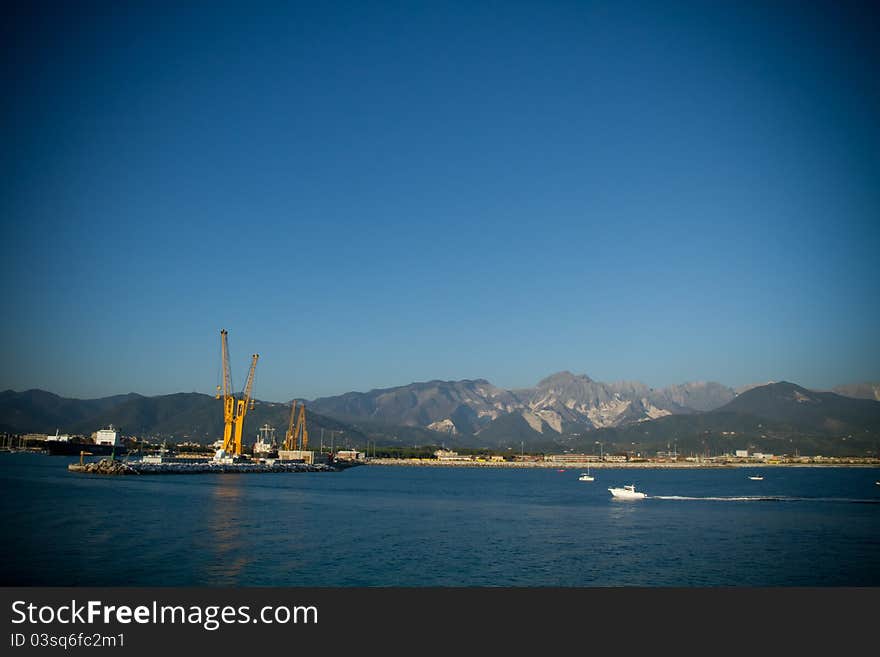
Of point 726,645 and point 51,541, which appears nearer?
point 726,645

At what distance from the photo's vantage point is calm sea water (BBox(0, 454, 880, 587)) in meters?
22.8

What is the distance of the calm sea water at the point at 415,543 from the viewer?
22.8 m

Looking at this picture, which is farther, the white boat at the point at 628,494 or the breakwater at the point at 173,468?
the breakwater at the point at 173,468

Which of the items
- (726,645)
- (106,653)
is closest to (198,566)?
(106,653)

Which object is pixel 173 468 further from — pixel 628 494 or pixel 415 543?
pixel 415 543

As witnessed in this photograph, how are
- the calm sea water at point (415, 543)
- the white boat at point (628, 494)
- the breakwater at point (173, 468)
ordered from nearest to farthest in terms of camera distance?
the calm sea water at point (415, 543)
the white boat at point (628, 494)
the breakwater at point (173, 468)

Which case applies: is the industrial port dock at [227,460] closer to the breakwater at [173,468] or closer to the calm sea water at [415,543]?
the breakwater at [173,468]

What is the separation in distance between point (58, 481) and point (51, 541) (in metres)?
43.4

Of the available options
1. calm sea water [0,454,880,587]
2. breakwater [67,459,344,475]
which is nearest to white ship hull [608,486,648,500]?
calm sea water [0,454,880,587]

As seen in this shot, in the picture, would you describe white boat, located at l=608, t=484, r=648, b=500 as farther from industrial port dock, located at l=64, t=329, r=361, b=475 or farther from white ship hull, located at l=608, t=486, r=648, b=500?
industrial port dock, located at l=64, t=329, r=361, b=475

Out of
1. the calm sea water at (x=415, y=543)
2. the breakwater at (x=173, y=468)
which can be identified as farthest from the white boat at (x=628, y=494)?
the breakwater at (x=173, y=468)

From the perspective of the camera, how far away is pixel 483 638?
1283 cm

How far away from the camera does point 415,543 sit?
3097cm

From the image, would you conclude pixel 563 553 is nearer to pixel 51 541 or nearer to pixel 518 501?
pixel 51 541
